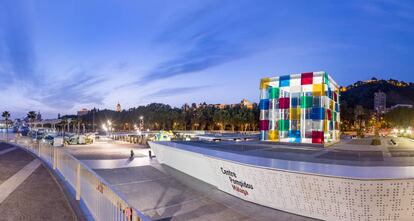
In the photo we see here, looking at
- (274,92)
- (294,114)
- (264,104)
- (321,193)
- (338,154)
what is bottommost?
(321,193)

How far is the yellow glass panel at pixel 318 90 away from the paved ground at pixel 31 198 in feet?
65.7

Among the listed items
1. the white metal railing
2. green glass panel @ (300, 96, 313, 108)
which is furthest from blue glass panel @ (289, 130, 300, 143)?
the white metal railing

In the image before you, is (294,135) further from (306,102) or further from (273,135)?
(306,102)

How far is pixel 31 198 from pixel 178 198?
558 centimetres

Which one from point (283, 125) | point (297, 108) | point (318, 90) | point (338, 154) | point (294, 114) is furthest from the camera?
point (283, 125)

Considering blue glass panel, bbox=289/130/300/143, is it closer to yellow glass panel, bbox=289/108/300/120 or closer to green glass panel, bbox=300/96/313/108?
yellow glass panel, bbox=289/108/300/120

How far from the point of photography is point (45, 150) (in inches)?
608

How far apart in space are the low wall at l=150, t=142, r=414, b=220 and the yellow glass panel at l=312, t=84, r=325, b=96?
14666 mm

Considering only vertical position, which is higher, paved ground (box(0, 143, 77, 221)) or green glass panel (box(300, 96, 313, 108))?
green glass panel (box(300, 96, 313, 108))

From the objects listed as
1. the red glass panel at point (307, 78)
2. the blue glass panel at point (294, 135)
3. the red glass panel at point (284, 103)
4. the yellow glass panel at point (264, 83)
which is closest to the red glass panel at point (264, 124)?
the red glass panel at point (284, 103)

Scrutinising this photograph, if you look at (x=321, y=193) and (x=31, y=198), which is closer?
(x=31, y=198)

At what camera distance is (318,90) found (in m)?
23.3

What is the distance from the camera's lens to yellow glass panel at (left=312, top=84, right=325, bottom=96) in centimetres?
2287

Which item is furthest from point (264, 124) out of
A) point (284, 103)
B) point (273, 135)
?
point (284, 103)
